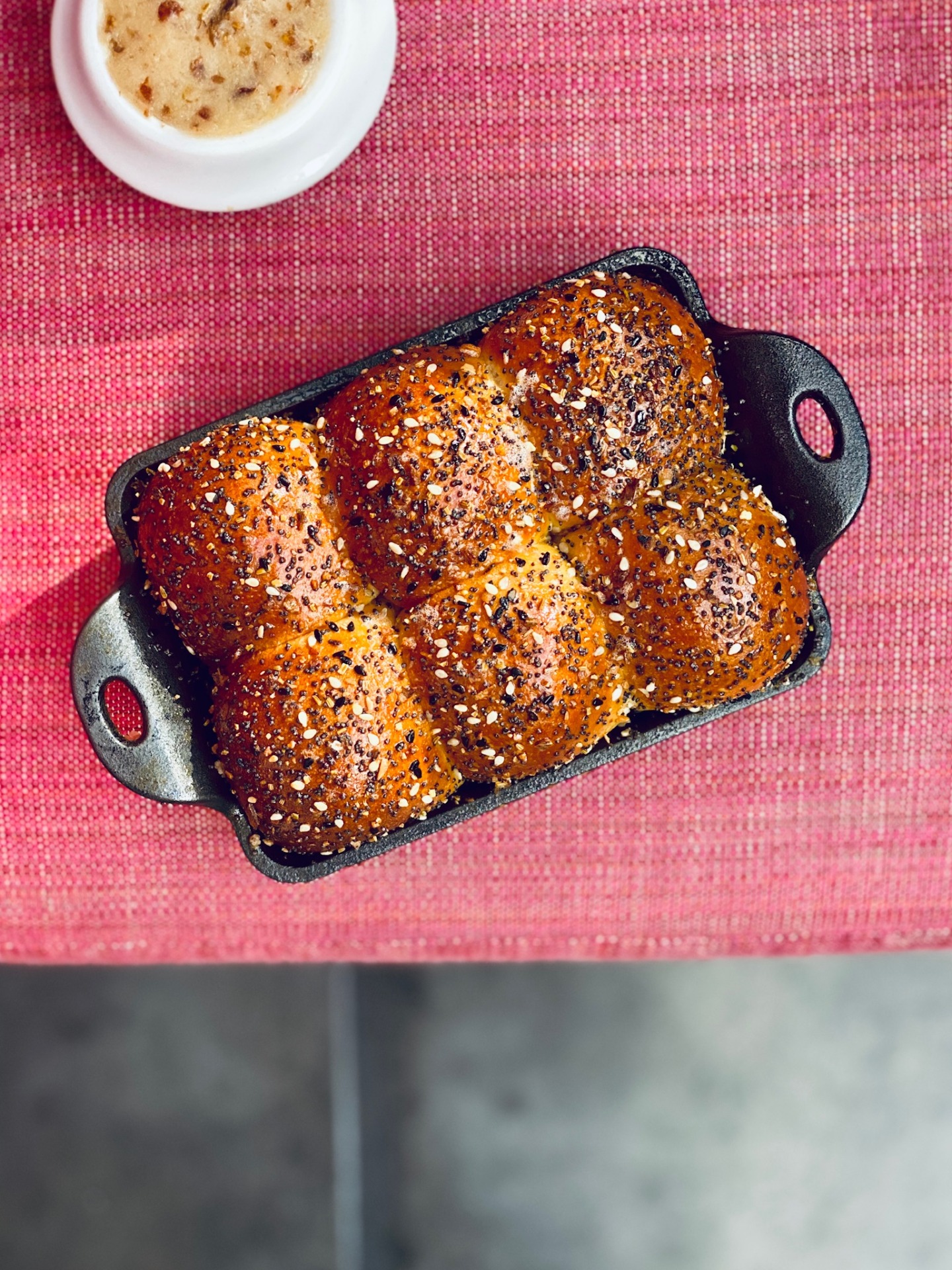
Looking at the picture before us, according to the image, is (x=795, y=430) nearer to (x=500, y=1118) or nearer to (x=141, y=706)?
(x=141, y=706)

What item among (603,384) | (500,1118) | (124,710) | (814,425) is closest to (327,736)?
(124,710)

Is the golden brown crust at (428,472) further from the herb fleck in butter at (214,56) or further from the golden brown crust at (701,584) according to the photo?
the herb fleck in butter at (214,56)

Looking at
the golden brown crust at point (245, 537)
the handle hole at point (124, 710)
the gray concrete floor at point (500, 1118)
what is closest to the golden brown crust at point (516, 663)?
the golden brown crust at point (245, 537)

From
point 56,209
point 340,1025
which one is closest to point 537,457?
point 56,209

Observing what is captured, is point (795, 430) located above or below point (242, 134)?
below

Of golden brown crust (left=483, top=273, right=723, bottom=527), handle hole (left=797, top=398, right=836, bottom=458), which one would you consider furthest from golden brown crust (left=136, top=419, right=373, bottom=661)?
handle hole (left=797, top=398, right=836, bottom=458)
